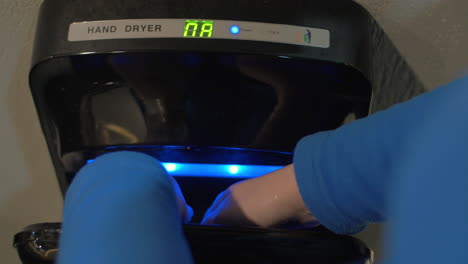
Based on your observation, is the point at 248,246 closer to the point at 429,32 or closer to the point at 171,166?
the point at 171,166

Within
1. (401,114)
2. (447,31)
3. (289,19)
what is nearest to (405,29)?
(447,31)

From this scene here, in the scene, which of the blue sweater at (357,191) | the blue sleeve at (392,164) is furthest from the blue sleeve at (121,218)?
the blue sleeve at (392,164)

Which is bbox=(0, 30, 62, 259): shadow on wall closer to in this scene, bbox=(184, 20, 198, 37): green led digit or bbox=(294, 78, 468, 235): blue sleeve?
bbox=(184, 20, 198, 37): green led digit

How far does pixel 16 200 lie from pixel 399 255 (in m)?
0.73

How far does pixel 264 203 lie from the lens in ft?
1.94

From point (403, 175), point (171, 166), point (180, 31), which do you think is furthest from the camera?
point (171, 166)

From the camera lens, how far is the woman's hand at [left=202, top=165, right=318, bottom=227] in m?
0.57

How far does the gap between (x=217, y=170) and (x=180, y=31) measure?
8.1 inches

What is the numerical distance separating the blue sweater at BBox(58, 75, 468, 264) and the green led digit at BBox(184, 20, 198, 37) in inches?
6.5

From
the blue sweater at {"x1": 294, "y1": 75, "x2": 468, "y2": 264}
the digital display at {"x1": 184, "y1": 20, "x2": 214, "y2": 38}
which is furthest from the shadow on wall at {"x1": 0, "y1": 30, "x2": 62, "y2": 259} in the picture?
the blue sweater at {"x1": 294, "y1": 75, "x2": 468, "y2": 264}

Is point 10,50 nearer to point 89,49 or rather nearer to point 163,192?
point 89,49

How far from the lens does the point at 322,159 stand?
492 mm

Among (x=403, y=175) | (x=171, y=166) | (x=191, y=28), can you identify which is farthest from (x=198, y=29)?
(x=403, y=175)

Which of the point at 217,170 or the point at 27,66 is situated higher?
the point at 27,66
